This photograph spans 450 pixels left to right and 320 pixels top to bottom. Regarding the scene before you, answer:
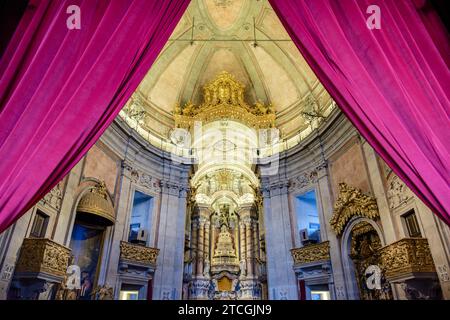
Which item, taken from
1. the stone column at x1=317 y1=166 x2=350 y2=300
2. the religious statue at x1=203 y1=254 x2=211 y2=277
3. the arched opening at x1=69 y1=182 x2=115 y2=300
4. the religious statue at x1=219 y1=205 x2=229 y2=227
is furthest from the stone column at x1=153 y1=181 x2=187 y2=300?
the religious statue at x1=219 y1=205 x2=229 y2=227

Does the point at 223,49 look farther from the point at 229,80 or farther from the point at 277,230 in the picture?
the point at 277,230

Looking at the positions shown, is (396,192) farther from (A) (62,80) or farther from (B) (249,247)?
(B) (249,247)

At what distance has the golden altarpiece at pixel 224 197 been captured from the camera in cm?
1520

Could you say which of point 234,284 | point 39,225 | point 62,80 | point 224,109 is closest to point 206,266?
point 234,284

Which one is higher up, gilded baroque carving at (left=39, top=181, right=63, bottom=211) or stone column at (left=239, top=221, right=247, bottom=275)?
stone column at (left=239, top=221, right=247, bottom=275)

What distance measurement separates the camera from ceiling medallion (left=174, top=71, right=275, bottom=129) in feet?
49.1

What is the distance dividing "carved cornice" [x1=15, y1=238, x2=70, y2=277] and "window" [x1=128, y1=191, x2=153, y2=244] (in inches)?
190

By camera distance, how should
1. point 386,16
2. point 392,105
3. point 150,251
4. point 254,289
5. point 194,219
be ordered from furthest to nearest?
point 194,219, point 254,289, point 150,251, point 386,16, point 392,105

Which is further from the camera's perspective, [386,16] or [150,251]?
[150,251]

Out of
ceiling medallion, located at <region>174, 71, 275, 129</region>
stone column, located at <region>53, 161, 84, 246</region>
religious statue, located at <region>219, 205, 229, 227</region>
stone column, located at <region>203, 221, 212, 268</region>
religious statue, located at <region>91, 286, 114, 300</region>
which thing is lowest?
religious statue, located at <region>91, 286, 114, 300</region>

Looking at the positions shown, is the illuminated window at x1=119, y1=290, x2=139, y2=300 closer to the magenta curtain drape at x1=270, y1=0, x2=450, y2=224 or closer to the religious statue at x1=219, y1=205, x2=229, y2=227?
the magenta curtain drape at x1=270, y1=0, x2=450, y2=224

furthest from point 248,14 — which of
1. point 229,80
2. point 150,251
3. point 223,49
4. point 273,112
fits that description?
point 150,251

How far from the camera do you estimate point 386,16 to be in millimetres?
4293
